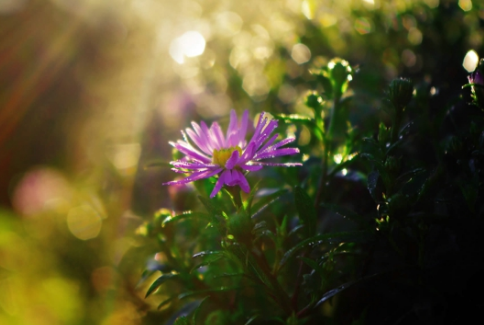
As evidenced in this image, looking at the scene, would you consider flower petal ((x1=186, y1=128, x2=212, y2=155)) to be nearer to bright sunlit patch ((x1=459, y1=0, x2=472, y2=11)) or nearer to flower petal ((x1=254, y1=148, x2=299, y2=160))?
flower petal ((x1=254, y1=148, x2=299, y2=160))

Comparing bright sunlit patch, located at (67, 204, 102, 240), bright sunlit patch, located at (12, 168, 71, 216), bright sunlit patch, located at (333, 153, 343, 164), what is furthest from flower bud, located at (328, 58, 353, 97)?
bright sunlit patch, located at (12, 168, 71, 216)

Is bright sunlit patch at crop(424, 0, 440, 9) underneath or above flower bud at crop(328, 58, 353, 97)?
above

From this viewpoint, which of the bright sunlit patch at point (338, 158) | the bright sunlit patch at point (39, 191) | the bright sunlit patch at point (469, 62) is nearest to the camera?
the bright sunlit patch at point (338, 158)

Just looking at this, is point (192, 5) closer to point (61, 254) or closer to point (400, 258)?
point (61, 254)

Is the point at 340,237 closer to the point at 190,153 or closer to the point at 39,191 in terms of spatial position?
the point at 190,153

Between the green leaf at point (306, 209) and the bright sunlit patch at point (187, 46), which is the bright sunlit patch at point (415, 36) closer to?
the bright sunlit patch at point (187, 46)

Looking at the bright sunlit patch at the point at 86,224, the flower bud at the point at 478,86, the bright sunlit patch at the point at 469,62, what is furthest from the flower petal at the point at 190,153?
the bright sunlit patch at the point at 86,224

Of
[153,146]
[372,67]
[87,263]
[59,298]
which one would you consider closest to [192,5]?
[153,146]
